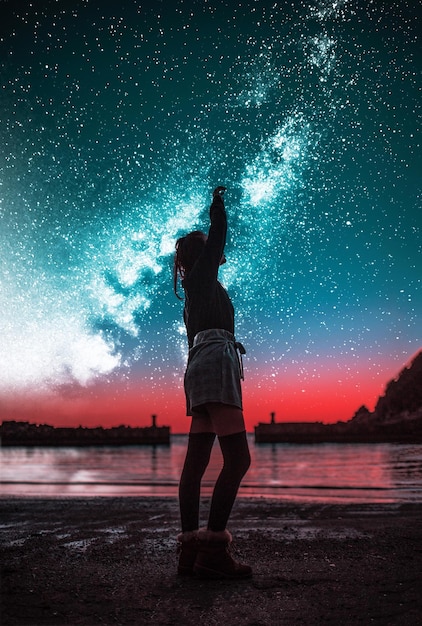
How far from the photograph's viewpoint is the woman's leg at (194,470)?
9.98 ft

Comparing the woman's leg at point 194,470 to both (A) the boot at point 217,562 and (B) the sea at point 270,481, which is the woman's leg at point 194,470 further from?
(B) the sea at point 270,481

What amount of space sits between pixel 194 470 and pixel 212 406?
1.53 feet

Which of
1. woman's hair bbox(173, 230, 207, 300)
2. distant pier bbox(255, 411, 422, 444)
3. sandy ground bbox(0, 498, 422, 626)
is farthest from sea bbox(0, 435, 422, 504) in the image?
distant pier bbox(255, 411, 422, 444)

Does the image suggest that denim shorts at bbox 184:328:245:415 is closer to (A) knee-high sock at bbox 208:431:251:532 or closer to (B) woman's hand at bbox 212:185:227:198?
(A) knee-high sock at bbox 208:431:251:532

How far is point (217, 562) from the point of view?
2723 millimetres

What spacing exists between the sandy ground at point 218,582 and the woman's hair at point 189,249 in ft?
6.20

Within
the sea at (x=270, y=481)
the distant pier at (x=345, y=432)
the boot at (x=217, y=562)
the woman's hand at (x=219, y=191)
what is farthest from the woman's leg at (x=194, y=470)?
the distant pier at (x=345, y=432)

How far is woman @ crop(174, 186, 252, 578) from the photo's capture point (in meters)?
2.84

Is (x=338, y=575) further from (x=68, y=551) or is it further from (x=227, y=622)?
(x=68, y=551)

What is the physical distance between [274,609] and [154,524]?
10.6ft

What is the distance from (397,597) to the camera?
7.30ft

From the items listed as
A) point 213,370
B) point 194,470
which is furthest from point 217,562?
point 213,370

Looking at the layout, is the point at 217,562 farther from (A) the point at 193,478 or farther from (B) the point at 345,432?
(B) the point at 345,432

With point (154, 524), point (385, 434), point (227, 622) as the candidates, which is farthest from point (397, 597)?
point (385, 434)
